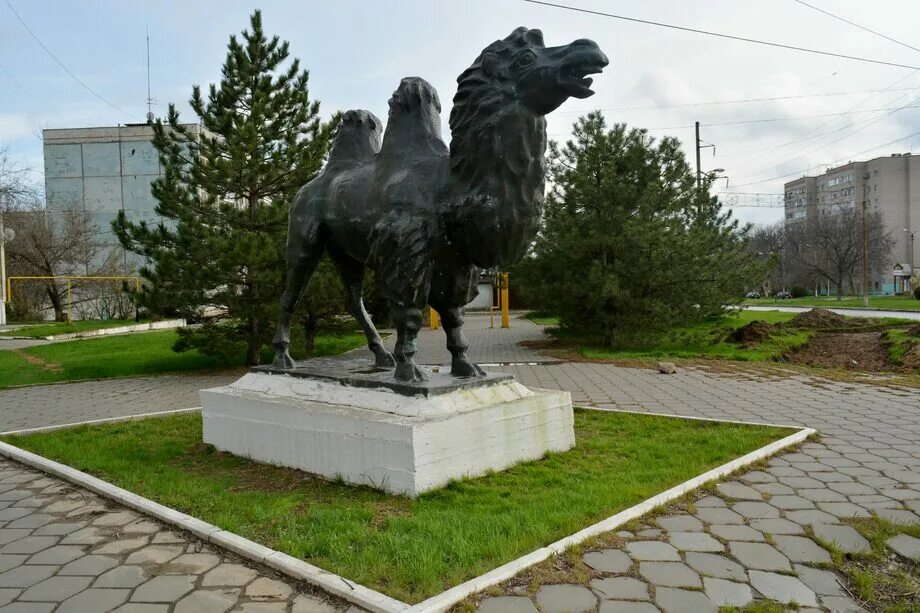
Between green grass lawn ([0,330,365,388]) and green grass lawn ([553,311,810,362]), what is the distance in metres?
5.32

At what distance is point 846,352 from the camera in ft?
42.2

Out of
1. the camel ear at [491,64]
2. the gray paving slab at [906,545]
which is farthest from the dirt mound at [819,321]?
the camel ear at [491,64]

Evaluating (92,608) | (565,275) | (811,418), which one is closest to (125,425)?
(92,608)

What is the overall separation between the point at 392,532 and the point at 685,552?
1.35 metres

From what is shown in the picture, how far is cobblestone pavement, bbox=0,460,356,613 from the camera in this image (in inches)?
96.2

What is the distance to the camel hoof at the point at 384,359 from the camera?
4.77 metres

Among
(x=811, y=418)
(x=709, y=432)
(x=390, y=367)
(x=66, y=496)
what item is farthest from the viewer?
(x=811, y=418)

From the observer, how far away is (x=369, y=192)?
14.3 feet

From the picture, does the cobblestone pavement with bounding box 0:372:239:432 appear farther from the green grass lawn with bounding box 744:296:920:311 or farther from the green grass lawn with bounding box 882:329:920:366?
the green grass lawn with bounding box 744:296:920:311

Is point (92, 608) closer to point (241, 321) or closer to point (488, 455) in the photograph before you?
point (488, 455)

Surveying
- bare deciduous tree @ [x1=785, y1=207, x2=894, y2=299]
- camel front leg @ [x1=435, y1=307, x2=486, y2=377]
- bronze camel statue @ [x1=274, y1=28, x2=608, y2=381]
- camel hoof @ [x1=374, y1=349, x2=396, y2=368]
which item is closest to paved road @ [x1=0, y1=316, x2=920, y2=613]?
camel front leg @ [x1=435, y1=307, x2=486, y2=377]

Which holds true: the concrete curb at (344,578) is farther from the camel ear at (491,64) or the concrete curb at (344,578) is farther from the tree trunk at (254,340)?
the tree trunk at (254,340)

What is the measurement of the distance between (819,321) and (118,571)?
18.6 m

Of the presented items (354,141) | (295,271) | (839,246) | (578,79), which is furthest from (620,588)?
(839,246)
